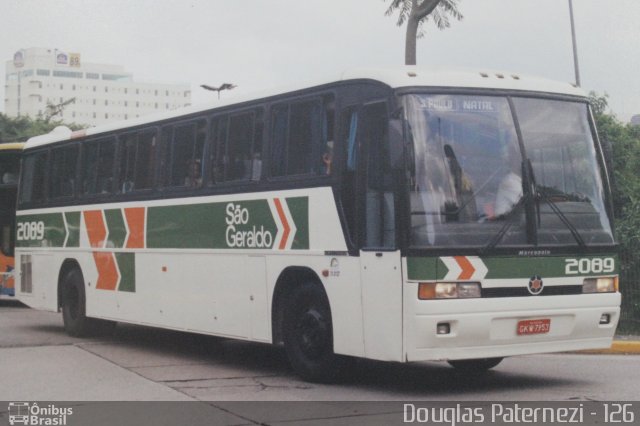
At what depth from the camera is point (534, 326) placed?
33.2ft

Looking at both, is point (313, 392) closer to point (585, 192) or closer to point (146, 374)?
point (146, 374)

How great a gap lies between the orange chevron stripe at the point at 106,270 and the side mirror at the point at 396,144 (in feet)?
22.5

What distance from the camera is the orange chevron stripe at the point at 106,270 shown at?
619 inches

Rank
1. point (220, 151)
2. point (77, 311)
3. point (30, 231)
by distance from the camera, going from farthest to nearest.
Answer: point (30, 231) < point (77, 311) < point (220, 151)

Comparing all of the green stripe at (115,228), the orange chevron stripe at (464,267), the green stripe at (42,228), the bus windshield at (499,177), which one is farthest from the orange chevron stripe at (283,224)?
the green stripe at (42,228)

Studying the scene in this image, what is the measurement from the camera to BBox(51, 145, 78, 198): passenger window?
56.6ft

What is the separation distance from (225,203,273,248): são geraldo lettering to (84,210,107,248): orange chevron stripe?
3866 millimetres

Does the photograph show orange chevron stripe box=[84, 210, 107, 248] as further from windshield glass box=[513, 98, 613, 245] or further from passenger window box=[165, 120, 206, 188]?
windshield glass box=[513, 98, 613, 245]

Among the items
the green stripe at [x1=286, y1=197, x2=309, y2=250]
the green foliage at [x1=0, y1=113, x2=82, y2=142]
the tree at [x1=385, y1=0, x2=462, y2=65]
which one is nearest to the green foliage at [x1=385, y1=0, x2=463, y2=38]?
the tree at [x1=385, y1=0, x2=462, y2=65]

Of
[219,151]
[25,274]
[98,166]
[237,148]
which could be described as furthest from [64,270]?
[237,148]

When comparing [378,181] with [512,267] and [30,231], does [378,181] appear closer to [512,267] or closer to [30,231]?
[512,267]

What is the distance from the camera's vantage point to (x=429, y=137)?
1001cm

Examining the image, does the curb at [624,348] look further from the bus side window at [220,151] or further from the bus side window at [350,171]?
the bus side window at [220,151]

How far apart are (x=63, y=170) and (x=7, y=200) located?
23.2 ft
